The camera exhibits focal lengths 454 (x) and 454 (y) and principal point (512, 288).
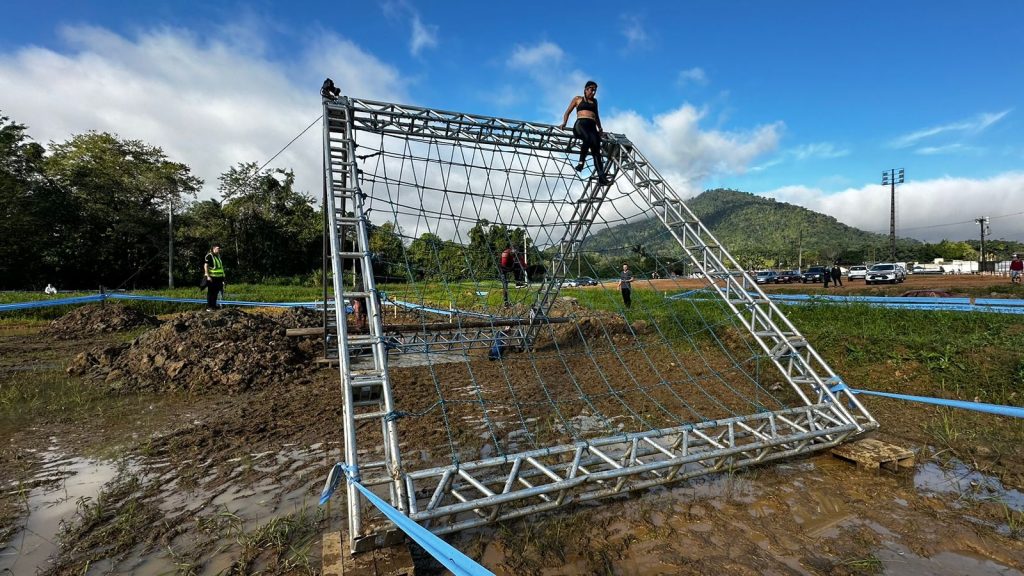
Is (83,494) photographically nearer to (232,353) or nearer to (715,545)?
(232,353)

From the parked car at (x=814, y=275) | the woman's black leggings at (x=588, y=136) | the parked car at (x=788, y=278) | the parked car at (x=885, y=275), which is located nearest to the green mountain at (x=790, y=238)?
the parked car at (x=788, y=278)

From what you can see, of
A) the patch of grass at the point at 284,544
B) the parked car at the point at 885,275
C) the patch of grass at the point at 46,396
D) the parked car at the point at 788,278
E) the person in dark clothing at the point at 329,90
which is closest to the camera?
the patch of grass at the point at 284,544

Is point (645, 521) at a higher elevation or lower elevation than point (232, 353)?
lower

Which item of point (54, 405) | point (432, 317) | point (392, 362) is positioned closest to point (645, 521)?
point (392, 362)

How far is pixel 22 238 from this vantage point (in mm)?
23359

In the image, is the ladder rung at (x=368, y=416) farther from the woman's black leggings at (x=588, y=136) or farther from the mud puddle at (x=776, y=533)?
the woman's black leggings at (x=588, y=136)

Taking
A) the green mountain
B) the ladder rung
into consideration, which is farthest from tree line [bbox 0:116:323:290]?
the green mountain

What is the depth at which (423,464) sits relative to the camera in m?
4.25

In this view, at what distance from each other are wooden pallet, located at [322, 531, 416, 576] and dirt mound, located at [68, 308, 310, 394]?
17.1ft

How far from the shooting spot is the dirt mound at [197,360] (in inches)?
273

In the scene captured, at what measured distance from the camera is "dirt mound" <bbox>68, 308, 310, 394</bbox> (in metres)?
6.93

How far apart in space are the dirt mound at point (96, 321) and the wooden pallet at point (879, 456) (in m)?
15.8

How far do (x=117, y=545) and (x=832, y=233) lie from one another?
625 feet

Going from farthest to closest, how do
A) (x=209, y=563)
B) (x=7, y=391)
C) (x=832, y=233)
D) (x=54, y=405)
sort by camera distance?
(x=832, y=233)
(x=7, y=391)
(x=54, y=405)
(x=209, y=563)
